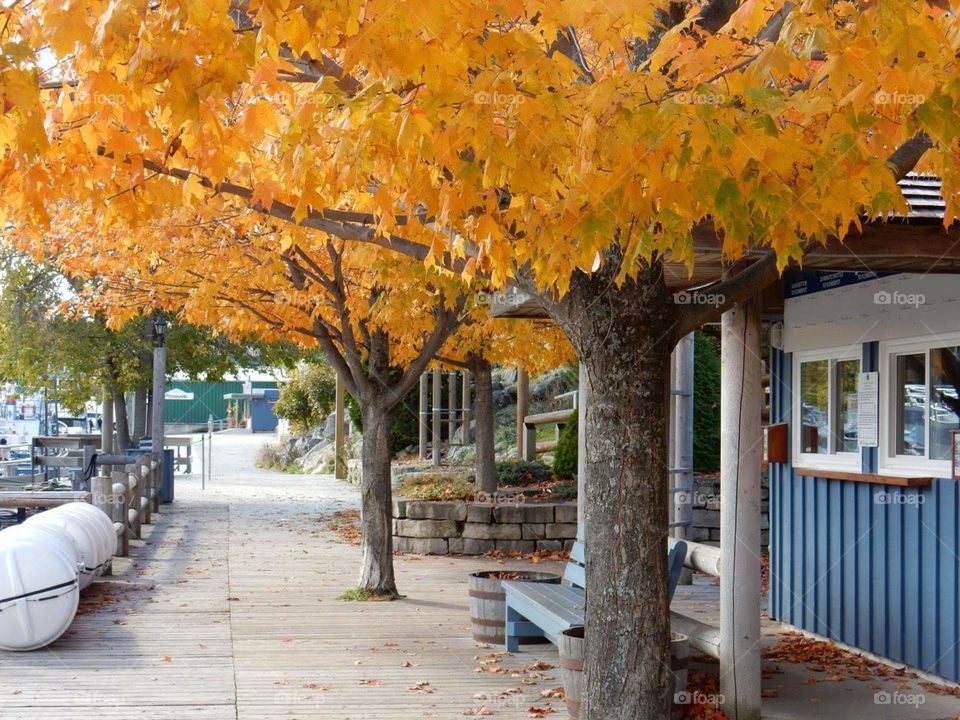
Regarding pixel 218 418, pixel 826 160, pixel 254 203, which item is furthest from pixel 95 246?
pixel 218 418

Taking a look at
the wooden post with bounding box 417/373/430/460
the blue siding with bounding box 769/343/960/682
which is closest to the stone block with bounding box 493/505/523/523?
the blue siding with bounding box 769/343/960/682

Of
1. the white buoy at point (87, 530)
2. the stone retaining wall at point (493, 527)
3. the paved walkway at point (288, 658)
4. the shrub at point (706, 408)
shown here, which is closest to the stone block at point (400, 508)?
the stone retaining wall at point (493, 527)

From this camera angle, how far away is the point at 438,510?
52.1 feet

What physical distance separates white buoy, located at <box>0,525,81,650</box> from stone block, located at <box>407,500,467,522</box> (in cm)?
704

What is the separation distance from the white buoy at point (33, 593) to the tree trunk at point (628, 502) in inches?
194

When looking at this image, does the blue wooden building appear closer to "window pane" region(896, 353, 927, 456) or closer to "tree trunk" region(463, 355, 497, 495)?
"window pane" region(896, 353, 927, 456)

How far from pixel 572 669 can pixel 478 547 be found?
29.5 feet

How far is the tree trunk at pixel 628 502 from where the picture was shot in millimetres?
5668

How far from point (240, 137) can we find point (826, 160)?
10.3 feet

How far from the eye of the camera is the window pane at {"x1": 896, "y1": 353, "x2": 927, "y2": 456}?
27.8 ft

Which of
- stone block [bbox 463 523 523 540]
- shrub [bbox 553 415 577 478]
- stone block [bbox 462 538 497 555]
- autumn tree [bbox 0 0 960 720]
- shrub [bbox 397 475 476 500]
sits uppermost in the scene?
autumn tree [bbox 0 0 960 720]

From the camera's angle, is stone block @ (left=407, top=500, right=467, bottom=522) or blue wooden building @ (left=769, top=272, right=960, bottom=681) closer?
blue wooden building @ (left=769, top=272, right=960, bottom=681)

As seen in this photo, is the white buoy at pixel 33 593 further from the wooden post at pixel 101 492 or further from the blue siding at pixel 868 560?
the blue siding at pixel 868 560

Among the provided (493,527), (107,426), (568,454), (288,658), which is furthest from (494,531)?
(107,426)
